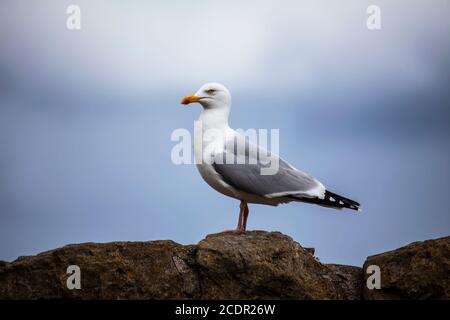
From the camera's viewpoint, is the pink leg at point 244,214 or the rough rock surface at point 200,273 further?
the pink leg at point 244,214

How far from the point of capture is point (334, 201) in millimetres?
9719

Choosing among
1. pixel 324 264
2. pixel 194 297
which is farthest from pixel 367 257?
pixel 194 297

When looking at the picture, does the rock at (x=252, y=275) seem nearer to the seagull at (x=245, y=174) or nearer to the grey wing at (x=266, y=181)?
the seagull at (x=245, y=174)

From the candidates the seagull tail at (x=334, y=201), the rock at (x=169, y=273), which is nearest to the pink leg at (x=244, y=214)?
the seagull tail at (x=334, y=201)

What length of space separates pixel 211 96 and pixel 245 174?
A: 115 centimetres

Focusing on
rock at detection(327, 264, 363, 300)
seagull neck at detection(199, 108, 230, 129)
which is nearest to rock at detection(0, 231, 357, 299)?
rock at detection(327, 264, 363, 300)

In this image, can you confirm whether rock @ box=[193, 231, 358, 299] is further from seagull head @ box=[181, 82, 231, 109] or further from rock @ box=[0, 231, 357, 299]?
seagull head @ box=[181, 82, 231, 109]

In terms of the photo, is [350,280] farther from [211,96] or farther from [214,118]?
[211,96]

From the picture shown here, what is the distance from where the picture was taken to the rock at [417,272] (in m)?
8.41

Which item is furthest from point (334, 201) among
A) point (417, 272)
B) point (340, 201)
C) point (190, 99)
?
point (190, 99)

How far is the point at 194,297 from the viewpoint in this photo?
8461 mm
